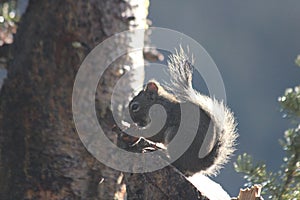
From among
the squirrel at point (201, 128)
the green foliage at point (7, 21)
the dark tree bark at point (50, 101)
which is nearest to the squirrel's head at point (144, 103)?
the squirrel at point (201, 128)

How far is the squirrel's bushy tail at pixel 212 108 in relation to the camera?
1786 mm

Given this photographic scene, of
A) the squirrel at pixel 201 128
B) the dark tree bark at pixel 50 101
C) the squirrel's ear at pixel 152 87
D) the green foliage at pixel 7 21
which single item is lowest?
the dark tree bark at pixel 50 101

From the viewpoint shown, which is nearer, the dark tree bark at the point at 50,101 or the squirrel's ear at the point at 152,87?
the dark tree bark at the point at 50,101

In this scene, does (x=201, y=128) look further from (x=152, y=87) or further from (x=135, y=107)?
(x=152, y=87)

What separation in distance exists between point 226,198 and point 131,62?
2.34ft

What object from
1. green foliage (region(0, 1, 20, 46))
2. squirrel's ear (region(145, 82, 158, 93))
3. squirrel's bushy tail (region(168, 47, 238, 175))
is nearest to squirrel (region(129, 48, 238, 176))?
squirrel's bushy tail (region(168, 47, 238, 175))

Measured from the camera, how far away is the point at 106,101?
1.05 m

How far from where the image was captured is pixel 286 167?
1.60 meters

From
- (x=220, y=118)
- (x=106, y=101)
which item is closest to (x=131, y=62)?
(x=106, y=101)

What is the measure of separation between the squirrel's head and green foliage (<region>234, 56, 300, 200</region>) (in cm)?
48

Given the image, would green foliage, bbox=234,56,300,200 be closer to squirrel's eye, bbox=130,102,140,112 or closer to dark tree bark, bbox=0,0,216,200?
squirrel's eye, bbox=130,102,140,112

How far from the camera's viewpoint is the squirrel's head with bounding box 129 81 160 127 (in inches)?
77.7

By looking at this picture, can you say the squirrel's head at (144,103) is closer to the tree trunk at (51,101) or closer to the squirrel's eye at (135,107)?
the squirrel's eye at (135,107)

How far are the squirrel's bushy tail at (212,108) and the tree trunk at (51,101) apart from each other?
30.0 inches
